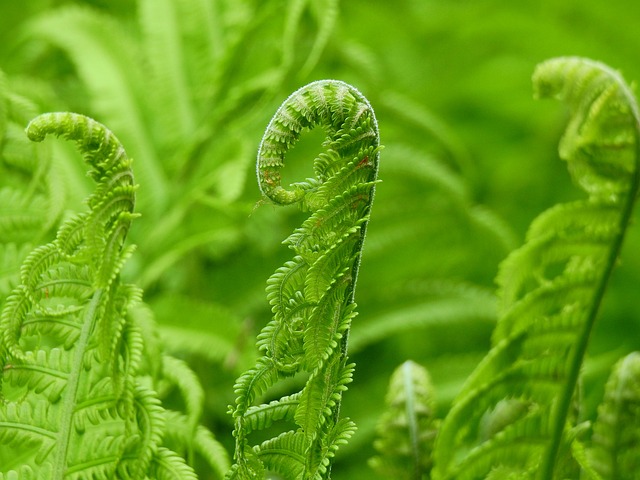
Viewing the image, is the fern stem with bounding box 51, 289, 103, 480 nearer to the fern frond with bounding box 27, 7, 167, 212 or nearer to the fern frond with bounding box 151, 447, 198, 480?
the fern frond with bounding box 151, 447, 198, 480

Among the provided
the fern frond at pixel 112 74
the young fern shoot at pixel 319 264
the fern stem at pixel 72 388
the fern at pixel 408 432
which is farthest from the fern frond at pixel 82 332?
the fern frond at pixel 112 74

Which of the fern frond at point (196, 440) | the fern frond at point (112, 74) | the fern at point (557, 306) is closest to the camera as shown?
the fern at point (557, 306)

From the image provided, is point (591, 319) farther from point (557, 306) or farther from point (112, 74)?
point (112, 74)

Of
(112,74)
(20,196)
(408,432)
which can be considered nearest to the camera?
(408,432)

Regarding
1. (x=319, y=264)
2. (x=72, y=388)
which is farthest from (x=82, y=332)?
(x=319, y=264)

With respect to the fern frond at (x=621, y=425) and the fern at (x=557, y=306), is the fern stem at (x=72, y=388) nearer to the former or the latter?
the fern at (x=557, y=306)

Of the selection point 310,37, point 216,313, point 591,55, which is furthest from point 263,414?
point 591,55
